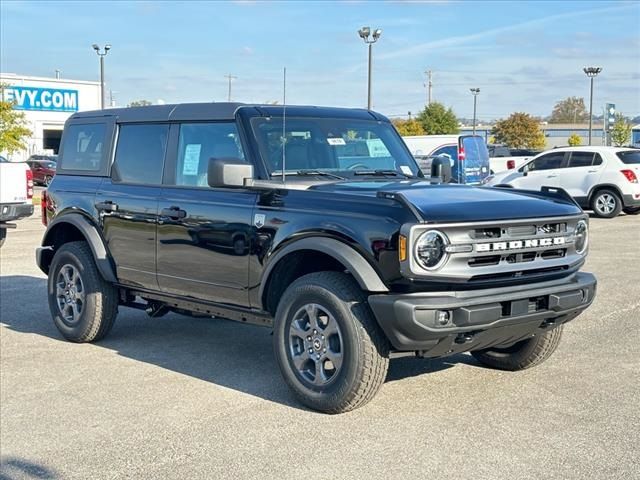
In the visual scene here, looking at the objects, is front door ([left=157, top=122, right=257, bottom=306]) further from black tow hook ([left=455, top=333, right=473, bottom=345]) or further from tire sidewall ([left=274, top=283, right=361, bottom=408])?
black tow hook ([left=455, top=333, right=473, bottom=345])

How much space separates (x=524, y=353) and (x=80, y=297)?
3.81m

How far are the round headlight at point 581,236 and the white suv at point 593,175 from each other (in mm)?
14879

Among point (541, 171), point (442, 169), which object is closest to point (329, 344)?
point (442, 169)

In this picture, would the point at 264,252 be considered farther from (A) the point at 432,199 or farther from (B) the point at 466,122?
(B) the point at 466,122

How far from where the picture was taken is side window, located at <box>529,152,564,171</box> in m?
21.1

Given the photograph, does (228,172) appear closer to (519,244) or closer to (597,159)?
(519,244)

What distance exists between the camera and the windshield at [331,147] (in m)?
6.25

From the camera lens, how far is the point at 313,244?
17.6 feet

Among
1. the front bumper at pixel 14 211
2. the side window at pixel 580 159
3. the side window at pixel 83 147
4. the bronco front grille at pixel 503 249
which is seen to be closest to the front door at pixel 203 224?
the side window at pixel 83 147

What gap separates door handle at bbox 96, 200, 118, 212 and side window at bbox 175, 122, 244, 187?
75 centimetres

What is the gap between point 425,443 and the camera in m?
4.80

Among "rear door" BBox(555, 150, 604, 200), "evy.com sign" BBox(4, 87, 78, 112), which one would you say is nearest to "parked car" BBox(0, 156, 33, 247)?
"rear door" BBox(555, 150, 604, 200)

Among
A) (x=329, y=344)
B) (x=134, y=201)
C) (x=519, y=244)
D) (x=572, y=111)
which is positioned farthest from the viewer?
(x=572, y=111)

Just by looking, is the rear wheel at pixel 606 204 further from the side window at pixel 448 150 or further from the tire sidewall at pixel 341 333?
the tire sidewall at pixel 341 333
